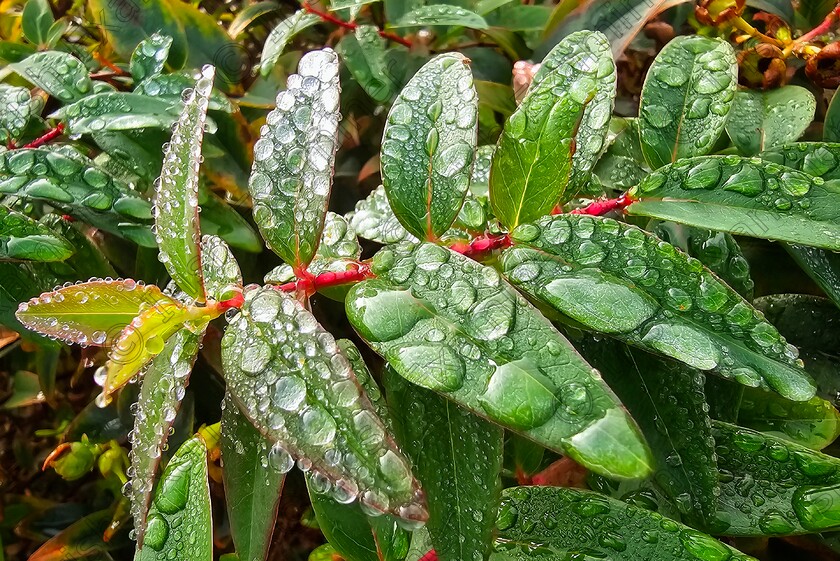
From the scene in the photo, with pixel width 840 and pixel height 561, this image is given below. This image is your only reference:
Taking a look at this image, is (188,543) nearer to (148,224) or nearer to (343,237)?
(343,237)

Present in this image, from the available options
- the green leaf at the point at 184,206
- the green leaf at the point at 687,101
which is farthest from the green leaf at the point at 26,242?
the green leaf at the point at 687,101

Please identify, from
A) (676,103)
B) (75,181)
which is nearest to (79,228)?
(75,181)

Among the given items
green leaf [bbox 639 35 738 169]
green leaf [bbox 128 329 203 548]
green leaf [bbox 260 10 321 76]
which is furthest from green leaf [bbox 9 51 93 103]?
green leaf [bbox 639 35 738 169]

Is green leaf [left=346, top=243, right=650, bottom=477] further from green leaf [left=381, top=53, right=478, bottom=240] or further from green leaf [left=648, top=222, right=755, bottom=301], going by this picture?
green leaf [left=648, top=222, right=755, bottom=301]

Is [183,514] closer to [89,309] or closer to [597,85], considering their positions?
[89,309]

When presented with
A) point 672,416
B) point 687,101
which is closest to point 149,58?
point 687,101

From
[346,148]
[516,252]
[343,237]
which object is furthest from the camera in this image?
[346,148]
